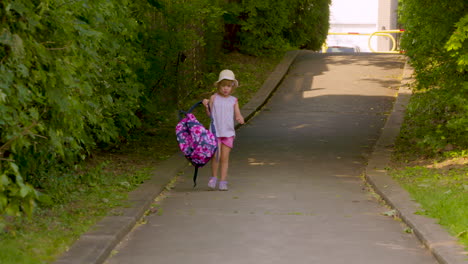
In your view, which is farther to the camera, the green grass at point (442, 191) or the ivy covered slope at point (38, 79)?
the green grass at point (442, 191)

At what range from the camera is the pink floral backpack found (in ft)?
36.6

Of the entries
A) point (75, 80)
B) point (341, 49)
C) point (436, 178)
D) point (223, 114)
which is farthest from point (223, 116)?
point (341, 49)

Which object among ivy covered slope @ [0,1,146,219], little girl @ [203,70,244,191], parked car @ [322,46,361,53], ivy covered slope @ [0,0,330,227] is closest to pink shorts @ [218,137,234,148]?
little girl @ [203,70,244,191]

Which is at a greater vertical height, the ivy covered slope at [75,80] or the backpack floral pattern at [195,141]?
the ivy covered slope at [75,80]

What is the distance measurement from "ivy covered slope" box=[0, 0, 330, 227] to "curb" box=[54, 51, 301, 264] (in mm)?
625

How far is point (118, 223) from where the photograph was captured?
27.6ft

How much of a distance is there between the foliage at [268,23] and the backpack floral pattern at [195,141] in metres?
13.4

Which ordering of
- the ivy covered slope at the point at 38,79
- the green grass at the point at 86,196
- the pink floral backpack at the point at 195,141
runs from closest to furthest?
the ivy covered slope at the point at 38,79, the green grass at the point at 86,196, the pink floral backpack at the point at 195,141

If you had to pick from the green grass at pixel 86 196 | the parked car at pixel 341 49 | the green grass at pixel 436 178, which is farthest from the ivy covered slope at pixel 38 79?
the parked car at pixel 341 49

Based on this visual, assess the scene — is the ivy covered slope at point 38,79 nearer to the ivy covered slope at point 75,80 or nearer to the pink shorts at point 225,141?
the ivy covered slope at point 75,80

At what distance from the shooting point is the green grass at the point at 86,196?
283 inches

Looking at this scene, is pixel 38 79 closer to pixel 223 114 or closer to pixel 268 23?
pixel 223 114

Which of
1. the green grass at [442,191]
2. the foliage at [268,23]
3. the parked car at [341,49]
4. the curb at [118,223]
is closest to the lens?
the curb at [118,223]

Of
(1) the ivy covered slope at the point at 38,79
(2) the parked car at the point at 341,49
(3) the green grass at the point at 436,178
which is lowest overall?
(2) the parked car at the point at 341,49
